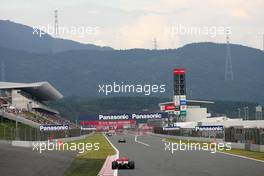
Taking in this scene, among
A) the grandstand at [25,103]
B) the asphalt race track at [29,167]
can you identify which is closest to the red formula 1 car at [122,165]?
the asphalt race track at [29,167]

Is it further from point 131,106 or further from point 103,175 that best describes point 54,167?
point 131,106

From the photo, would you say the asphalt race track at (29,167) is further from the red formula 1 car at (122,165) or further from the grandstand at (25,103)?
the grandstand at (25,103)

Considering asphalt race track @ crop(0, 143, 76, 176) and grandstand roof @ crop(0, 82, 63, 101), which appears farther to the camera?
grandstand roof @ crop(0, 82, 63, 101)

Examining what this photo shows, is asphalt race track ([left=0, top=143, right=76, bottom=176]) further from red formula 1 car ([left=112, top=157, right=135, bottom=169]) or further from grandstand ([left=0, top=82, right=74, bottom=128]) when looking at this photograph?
grandstand ([left=0, top=82, right=74, bottom=128])

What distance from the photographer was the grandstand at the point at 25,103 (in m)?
102

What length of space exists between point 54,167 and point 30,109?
303 ft

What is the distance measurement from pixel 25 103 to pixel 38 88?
1222 centimetres

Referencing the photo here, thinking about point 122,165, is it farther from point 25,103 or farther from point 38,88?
point 38,88

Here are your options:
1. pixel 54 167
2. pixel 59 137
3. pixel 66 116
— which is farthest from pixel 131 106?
pixel 54 167

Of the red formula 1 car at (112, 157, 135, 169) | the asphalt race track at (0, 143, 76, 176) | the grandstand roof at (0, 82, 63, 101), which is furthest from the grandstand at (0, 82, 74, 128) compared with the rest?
the red formula 1 car at (112, 157, 135, 169)

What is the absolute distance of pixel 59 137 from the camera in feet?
263

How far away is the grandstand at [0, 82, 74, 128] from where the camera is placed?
102m

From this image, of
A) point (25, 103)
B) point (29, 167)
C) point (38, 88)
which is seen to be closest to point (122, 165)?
point (29, 167)

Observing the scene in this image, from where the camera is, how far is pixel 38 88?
136125mm
